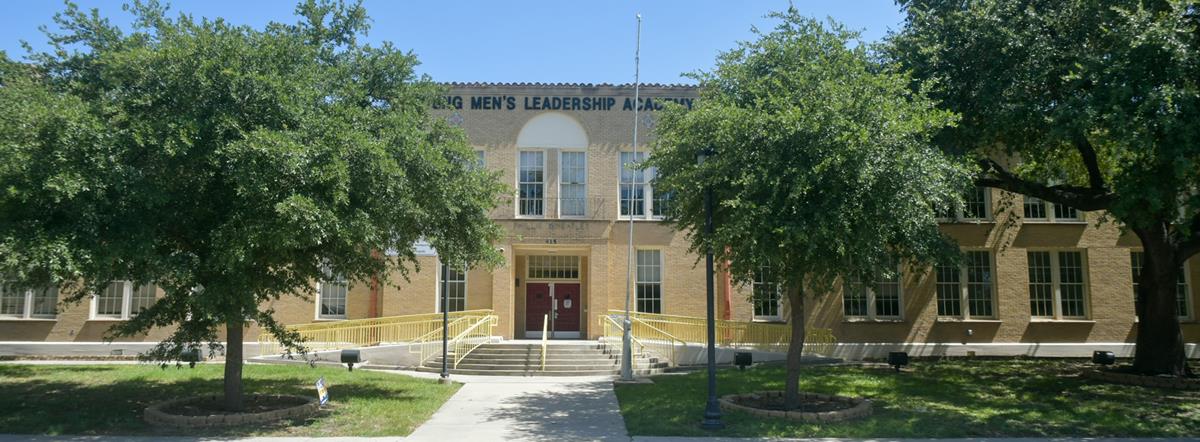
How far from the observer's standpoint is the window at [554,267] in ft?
80.7

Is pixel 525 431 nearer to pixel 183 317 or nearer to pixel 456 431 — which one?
pixel 456 431

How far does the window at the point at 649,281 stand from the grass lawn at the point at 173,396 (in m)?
8.50

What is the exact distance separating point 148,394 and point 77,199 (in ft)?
21.2

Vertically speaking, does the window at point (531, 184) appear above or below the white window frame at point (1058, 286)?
above

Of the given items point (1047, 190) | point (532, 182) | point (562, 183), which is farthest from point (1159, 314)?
point (532, 182)

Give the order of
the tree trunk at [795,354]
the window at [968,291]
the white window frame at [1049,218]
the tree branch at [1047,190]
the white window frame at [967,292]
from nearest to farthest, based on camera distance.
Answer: the tree trunk at [795,354], the tree branch at [1047,190], the white window frame at [967,292], the window at [968,291], the white window frame at [1049,218]

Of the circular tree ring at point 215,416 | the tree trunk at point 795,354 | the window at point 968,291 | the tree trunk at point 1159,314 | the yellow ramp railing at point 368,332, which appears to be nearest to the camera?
the circular tree ring at point 215,416

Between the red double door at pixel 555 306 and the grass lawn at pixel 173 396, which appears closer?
the grass lawn at pixel 173 396

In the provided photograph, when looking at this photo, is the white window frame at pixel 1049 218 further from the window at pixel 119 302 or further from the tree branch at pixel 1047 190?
the window at pixel 119 302

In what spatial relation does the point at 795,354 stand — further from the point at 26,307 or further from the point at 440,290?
the point at 26,307

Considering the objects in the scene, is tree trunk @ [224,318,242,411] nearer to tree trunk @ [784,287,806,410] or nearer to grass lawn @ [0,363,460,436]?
grass lawn @ [0,363,460,436]

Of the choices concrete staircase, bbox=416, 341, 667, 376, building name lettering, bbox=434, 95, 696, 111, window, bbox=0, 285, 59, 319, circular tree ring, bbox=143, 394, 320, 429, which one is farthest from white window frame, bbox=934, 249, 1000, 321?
window, bbox=0, 285, 59, 319

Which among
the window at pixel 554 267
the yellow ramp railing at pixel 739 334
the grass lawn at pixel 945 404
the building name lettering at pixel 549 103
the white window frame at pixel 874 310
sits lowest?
the grass lawn at pixel 945 404

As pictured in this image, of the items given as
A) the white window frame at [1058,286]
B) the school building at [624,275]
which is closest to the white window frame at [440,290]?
the school building at [624,275]
